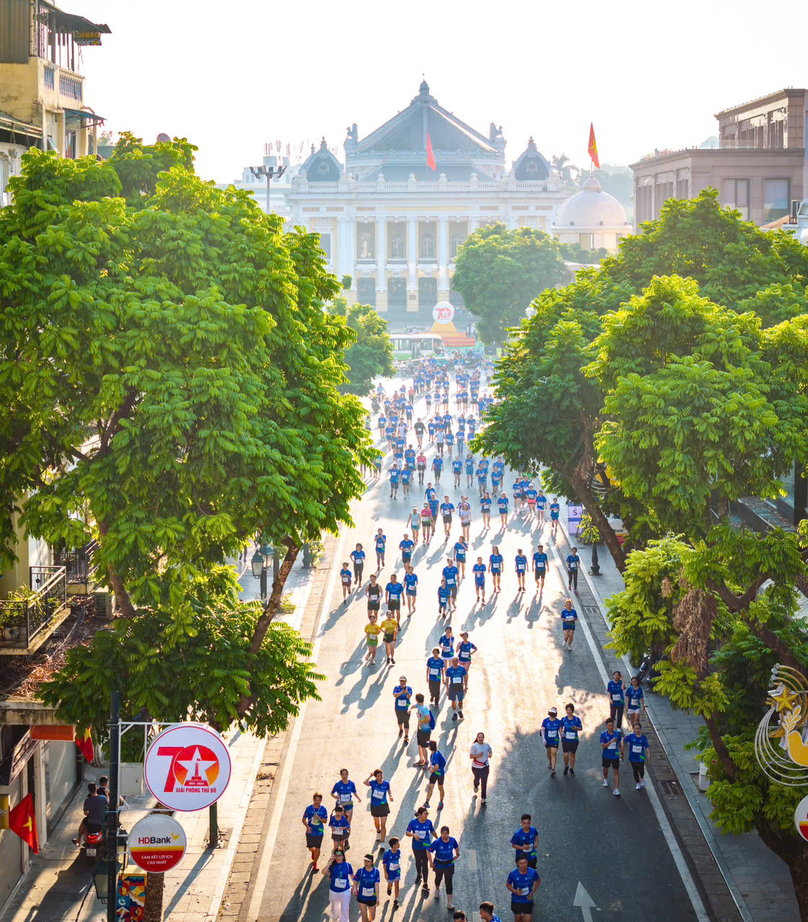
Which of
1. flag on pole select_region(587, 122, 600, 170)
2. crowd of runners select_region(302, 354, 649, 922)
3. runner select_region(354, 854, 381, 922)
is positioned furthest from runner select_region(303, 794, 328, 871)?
flag on pole select_region(587, 122, 600, 170)

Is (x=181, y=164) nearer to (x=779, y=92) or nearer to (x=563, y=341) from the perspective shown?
(x=563, y=341)

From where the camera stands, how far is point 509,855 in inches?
807

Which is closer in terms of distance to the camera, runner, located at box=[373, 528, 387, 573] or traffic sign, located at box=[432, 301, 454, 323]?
runner, located at box=[373, 528, 387, 573]

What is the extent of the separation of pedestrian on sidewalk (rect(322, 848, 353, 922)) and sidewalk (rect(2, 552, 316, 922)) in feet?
6.32

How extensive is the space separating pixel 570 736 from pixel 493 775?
1609 millimetres

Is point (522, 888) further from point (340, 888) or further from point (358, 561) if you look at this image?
point (358, 561)

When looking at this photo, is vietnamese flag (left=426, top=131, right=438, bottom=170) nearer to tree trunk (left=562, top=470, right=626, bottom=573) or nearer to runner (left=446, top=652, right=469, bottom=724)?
tree trunk (left=562, top=470, right=626, bottom=573)

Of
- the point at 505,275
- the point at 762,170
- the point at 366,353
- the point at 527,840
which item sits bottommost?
the point at 527,840

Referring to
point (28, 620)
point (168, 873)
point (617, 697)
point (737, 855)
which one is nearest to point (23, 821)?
point (168, 873)

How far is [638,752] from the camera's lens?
22.9 m

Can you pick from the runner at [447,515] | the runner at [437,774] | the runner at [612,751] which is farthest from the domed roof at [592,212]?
the runner at [437,774]

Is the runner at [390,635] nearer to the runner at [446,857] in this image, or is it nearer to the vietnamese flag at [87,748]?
the vietnamese flag at [87,748]

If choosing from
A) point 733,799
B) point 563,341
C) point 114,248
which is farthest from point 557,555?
point 114,248

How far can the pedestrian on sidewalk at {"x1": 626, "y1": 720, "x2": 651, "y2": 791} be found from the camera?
75.2ft
